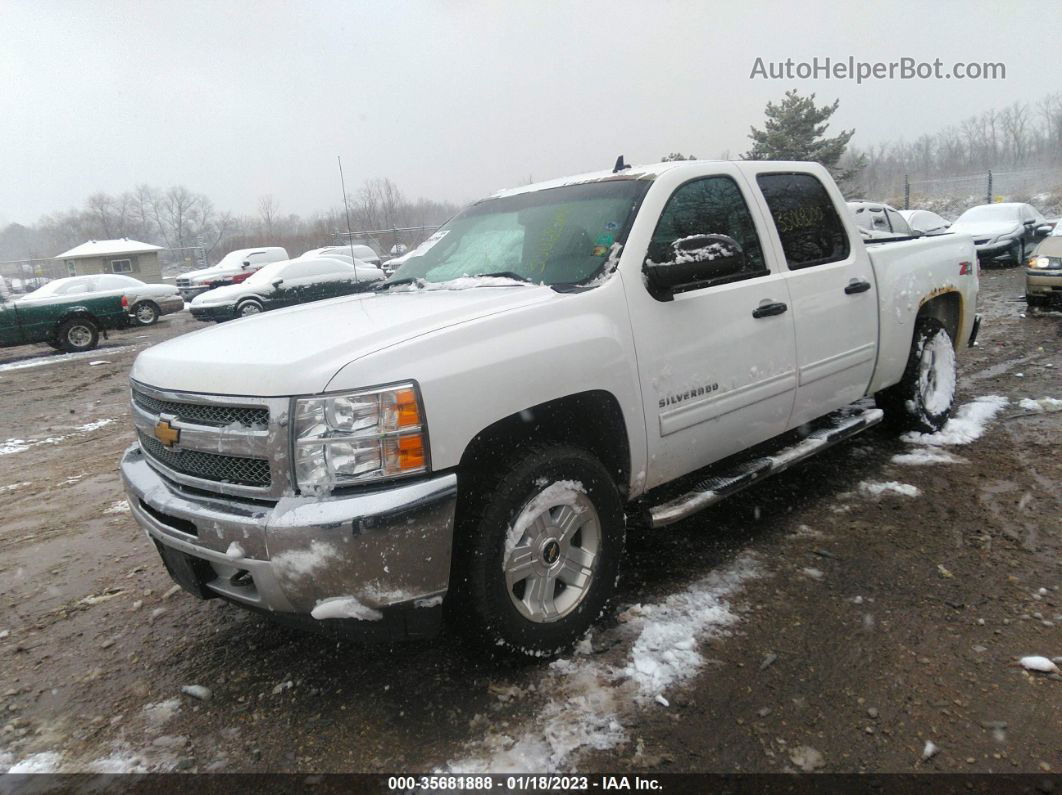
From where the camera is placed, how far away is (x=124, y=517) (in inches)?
185

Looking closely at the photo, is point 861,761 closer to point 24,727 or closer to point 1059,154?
point 24,727

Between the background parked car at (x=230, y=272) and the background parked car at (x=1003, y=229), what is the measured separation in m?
19.8

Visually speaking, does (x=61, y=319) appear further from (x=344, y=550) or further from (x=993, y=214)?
(x=993, y=214)

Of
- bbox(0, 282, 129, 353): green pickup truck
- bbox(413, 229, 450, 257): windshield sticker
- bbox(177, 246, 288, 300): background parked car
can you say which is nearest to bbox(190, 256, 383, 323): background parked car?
bbox(0, 282, 129, 353): green pickup truck

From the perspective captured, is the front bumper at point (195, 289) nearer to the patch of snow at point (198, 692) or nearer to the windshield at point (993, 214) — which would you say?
Answer: the windshield at point (993, 214)

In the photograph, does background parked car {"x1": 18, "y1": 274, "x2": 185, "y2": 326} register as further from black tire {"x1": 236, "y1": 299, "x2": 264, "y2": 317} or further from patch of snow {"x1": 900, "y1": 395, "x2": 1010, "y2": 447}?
patch of snow {"x1": 900, "y1": 395, "x2": 1010, "y2": 447}

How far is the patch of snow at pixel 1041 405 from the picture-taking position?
5552 millimetres

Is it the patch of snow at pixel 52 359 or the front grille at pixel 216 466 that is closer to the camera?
the front grille at pixel 216 466

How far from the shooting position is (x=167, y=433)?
8.40 feet

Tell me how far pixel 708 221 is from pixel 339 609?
7.97 feet

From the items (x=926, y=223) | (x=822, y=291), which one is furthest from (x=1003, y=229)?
(x=822, y=291)

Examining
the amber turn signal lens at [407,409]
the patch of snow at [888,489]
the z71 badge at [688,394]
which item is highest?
the amber turn signal lens at [407,409]

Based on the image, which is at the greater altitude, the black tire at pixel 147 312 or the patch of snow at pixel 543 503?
the black tire at pixel 147 312

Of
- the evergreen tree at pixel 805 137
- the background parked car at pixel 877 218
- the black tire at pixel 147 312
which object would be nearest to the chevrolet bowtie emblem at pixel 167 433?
the background parked car at pixel 877 218
